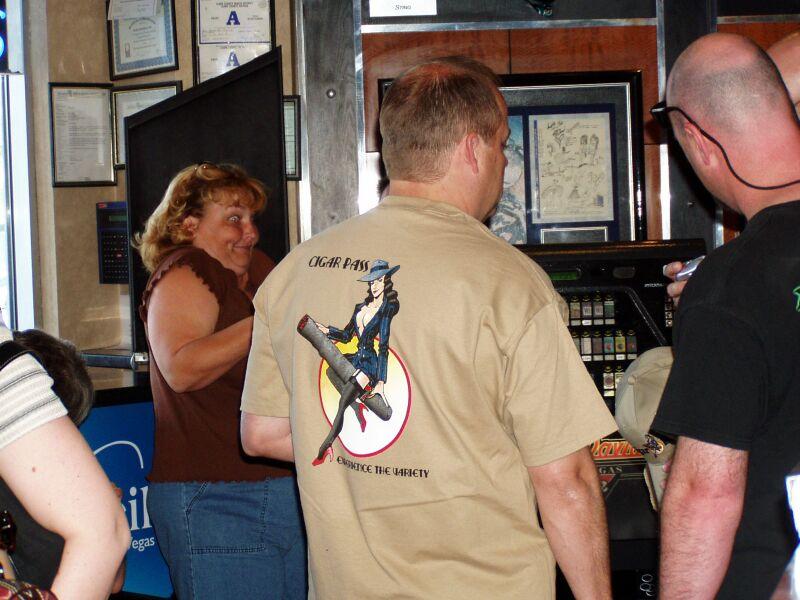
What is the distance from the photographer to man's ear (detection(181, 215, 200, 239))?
91.5 inches

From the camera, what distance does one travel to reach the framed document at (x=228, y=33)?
356 centimetres

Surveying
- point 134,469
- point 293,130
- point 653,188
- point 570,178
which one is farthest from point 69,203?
point 653,188

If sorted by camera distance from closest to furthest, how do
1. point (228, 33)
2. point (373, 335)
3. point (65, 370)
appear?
point (373, 335) < point (65, 370) < point (228, 33)

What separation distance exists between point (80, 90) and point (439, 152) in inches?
113

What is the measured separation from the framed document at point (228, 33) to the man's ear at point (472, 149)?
220cm

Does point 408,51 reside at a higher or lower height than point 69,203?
higher

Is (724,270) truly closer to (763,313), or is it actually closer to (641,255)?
(763,313)

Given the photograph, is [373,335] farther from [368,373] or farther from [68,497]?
[68,497]

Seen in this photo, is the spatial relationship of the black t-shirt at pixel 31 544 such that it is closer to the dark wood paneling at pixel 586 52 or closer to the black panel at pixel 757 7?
the dark wood paneling at pixel 586 52

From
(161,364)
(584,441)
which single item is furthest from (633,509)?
(161,364)

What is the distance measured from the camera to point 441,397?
4.67ft

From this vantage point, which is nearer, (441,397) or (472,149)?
(441,397)

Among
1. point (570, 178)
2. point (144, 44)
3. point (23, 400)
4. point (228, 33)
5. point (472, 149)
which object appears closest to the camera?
point (23, 400)

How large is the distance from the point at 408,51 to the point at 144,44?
1.26 metres
